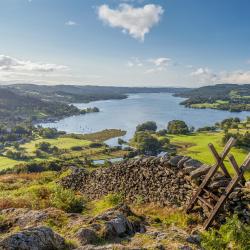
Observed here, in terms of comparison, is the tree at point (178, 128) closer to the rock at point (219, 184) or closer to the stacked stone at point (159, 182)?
the stacked stone at point (159, 182)

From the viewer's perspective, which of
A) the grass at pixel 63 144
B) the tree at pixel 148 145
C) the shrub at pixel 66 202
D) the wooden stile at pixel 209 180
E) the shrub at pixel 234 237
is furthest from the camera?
the grass at pixel 63 144

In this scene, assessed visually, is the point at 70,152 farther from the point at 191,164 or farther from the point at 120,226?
Answer: the point at 120,226

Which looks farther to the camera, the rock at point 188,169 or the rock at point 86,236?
the rock at point 188,169

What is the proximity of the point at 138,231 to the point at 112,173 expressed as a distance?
415 inches

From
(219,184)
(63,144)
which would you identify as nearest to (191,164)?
(219,184)

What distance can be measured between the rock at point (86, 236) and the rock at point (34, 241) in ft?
2.50

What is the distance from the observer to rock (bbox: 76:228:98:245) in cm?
990

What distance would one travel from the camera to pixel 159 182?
1861cm

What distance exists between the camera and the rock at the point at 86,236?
9.90 metres

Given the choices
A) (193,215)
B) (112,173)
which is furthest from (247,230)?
(112,173)

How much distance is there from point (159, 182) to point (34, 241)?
10944 millimetres

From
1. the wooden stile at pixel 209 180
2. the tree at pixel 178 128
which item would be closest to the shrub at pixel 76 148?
the tree at pixel 178 128

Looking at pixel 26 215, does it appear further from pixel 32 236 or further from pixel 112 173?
pixel 112 173

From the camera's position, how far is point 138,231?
1206 cm
